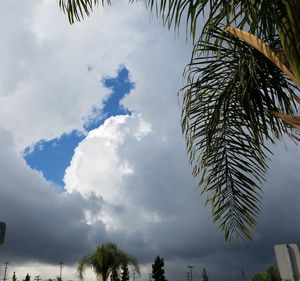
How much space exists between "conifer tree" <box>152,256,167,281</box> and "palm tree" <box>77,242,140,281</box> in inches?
1986

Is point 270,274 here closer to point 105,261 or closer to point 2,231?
point 105,261

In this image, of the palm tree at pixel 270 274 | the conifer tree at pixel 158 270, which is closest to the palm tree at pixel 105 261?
the palm tree at pixel 270 274

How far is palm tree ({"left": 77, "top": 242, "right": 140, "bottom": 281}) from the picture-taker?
29531 millimetres

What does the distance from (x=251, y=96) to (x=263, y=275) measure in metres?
49.2

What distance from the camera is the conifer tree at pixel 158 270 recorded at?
77.9 meters

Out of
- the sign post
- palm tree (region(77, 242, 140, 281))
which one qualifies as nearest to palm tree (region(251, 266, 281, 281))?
palm tree (region(77, 242, 140, 281))

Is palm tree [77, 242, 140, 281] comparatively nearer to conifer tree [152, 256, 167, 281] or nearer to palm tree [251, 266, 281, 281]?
palm tree [251, 266, 281, 281]

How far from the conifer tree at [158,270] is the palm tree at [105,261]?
50442 millimetres

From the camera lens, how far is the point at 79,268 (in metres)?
29.9

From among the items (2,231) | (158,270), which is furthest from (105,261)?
(158,270)

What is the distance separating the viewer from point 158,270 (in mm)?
78750

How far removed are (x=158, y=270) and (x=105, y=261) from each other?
51.9m

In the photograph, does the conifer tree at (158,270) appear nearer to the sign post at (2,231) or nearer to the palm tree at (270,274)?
the palm tree at (270,274)

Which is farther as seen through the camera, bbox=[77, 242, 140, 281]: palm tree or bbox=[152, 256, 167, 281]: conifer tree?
bbox=[152, 256, 167, 281]: conifer tree
